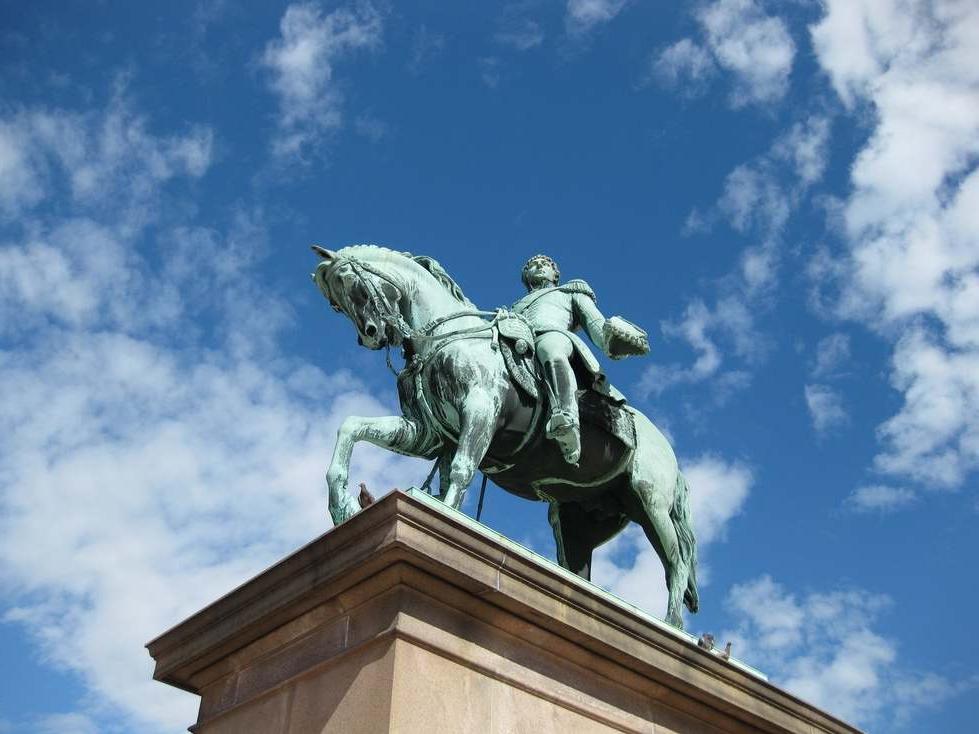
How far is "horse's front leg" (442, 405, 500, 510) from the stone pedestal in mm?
1090

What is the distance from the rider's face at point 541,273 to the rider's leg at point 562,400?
2.04 meters

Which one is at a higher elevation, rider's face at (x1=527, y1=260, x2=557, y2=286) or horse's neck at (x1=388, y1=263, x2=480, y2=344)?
rider's face at (x1=527, y1=260, x2=557, y2=286)

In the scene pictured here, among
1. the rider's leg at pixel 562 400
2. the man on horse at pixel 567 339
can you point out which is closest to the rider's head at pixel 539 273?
the man on horse at pixel 567 339

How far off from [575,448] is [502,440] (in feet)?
2.13

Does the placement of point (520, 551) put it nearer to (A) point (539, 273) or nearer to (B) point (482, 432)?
(B) point (482, 432)

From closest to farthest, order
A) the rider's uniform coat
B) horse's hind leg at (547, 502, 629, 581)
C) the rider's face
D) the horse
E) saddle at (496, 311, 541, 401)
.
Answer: the horse, saddle at (496, 311, 541, 401), the rider's uniform coat, horse's hind leg at (547, 502, 629, 581), the rider's face

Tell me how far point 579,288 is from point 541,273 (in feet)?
2.40

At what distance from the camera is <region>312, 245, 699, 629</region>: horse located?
9547 millimetres

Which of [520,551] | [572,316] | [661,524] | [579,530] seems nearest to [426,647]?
[520,551]

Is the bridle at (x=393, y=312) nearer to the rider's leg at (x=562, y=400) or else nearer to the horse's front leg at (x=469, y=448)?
the rider's leg at (x=562, y=400)

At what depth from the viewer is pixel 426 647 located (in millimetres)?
6953

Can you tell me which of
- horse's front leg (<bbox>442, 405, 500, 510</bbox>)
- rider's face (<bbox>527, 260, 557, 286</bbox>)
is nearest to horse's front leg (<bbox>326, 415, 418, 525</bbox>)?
horse's front leg (<bbox>442, 405, 500, 510</bbox>)

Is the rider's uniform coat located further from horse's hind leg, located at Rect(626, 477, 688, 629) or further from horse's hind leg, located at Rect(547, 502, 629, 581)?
horse's hind leg, located at Rect(547, 502, 629, 581)

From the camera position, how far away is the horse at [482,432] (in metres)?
9.55
